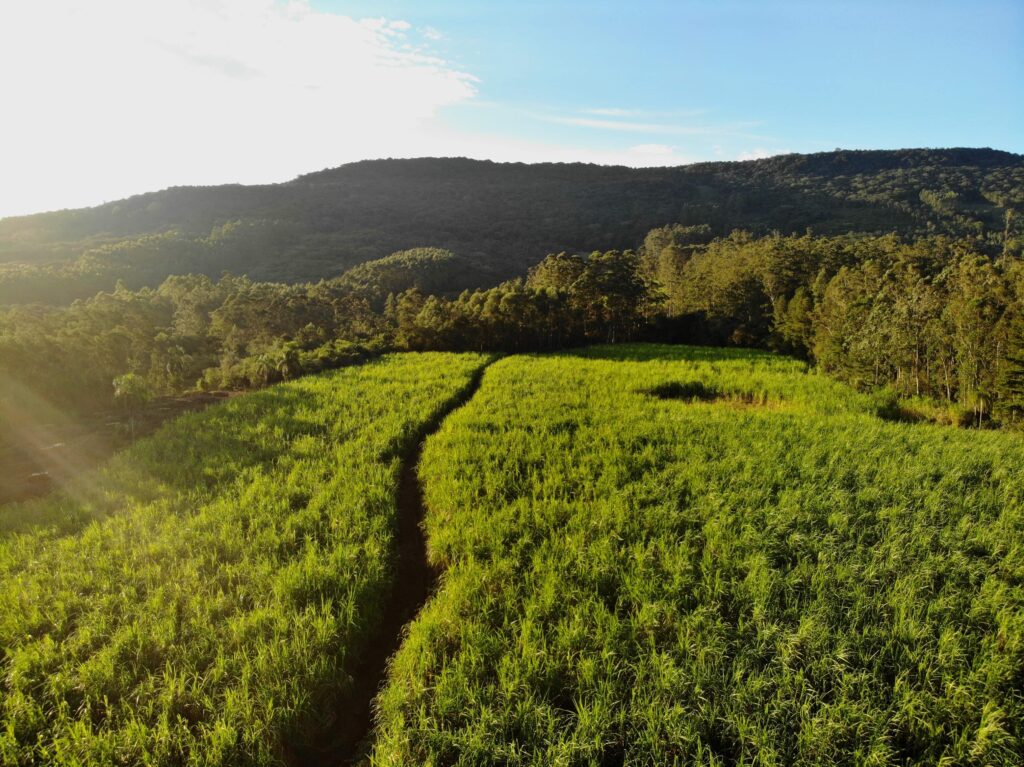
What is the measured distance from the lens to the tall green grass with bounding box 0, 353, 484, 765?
4.58 metres

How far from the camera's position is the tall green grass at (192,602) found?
4.58m

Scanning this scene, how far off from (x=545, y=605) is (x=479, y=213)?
13732cm

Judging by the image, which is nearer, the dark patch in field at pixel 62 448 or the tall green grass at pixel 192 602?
the tall green grass at pixel 192 602

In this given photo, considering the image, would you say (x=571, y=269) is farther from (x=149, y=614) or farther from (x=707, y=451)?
(x=149, y=614)

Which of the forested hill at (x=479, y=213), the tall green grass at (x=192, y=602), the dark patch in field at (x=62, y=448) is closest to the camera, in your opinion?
the tall green grass at (x=192, y=602)

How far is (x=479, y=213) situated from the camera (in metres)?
133

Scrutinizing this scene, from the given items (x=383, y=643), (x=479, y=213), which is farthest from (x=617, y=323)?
(x=479, y=213)

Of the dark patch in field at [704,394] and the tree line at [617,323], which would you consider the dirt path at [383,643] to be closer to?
the dark patch in field at [704,394]

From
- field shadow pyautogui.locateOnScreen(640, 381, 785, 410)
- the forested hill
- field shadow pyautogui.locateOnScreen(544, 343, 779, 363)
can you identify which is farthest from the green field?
the forested hill

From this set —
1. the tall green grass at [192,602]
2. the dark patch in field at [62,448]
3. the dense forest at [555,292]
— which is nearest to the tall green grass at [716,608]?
the tall green grass at [192,602]

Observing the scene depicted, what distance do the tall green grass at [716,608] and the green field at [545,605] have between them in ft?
0.12

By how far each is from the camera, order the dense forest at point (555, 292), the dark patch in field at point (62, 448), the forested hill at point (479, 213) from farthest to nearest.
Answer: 1. the forested hill at point (479, 213)
2. the dense forest at point (555, 292)
3. the dark patch in field at point (62, 448)

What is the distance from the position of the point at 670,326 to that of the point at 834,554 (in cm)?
4266

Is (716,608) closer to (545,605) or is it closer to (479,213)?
(545,605)
